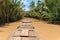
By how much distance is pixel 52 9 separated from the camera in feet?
36.2

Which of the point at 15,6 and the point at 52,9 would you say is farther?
the point at 15,6

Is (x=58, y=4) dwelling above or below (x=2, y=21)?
above

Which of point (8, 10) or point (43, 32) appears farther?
point (8, 10)

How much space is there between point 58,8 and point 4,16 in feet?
11.0

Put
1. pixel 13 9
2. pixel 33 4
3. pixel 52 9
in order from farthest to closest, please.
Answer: pixel 33 4, pixel 13 9, pixel 52 9

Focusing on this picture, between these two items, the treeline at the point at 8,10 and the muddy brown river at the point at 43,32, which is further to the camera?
the treeline at the point at 8,10

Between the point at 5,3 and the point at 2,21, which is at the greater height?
the point at 5,3

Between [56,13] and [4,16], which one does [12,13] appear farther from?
[56,13]

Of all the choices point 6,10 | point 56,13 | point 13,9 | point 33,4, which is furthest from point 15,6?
point 33,4

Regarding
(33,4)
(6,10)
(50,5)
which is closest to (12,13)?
(6,10)

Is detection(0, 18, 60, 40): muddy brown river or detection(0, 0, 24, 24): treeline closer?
detection(0, 18, 60, 40): muddy brown river

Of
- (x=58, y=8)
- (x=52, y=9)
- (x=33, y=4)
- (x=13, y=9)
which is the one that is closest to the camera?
(x=58, y=8)

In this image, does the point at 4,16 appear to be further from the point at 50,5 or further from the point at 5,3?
the point at 50,5

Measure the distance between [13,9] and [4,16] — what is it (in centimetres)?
158
